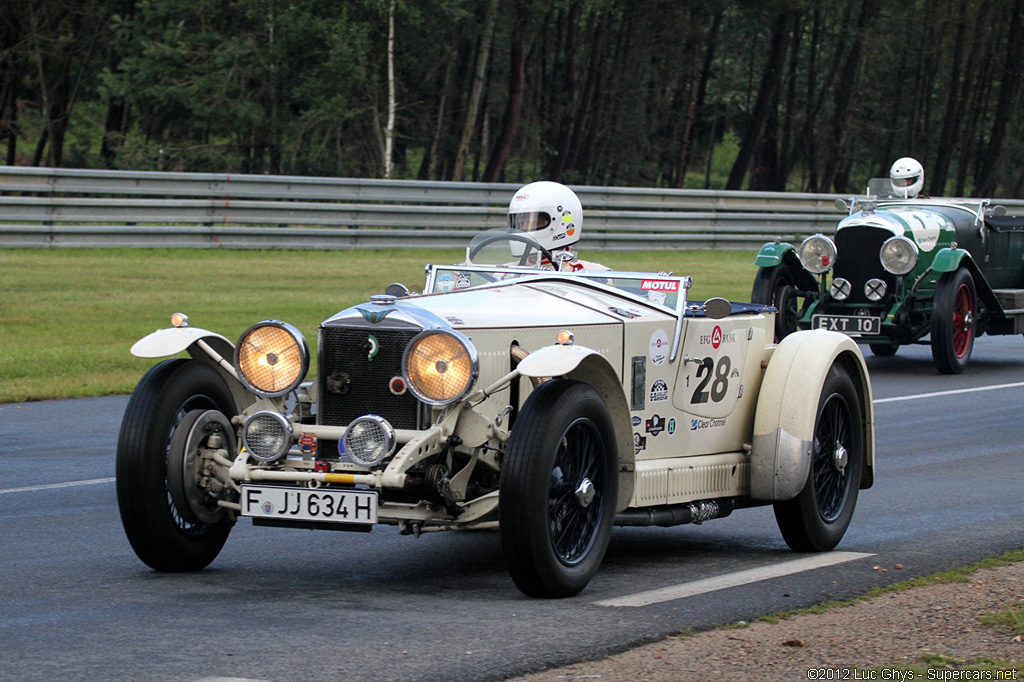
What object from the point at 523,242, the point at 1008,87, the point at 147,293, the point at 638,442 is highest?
the point at 1008,87

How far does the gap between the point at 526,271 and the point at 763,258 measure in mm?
9759

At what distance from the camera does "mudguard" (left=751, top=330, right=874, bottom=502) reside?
6852mm

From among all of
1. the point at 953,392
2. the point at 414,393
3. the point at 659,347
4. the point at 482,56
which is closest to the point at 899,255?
the point at 953,392

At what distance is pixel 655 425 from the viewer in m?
6.67

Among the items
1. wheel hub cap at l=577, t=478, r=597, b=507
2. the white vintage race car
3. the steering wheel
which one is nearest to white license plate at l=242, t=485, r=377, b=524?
the white vintage race car

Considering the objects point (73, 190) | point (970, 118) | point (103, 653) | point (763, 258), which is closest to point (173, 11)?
point (73, 190)

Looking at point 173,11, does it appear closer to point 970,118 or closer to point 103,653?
point 103,653

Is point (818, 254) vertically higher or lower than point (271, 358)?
higher

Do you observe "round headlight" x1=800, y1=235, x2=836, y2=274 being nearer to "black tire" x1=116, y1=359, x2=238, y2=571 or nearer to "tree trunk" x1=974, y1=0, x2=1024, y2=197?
"black tire" x1=116, y1=359, x2=238, y2=571

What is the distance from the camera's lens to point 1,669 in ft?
15.4

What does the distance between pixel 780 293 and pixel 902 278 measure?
1352mm

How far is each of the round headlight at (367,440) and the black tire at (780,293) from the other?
11272 millimetres

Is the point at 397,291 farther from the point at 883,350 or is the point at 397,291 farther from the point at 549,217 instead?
the point at 883,350

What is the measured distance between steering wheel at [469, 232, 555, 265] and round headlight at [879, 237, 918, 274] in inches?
356
